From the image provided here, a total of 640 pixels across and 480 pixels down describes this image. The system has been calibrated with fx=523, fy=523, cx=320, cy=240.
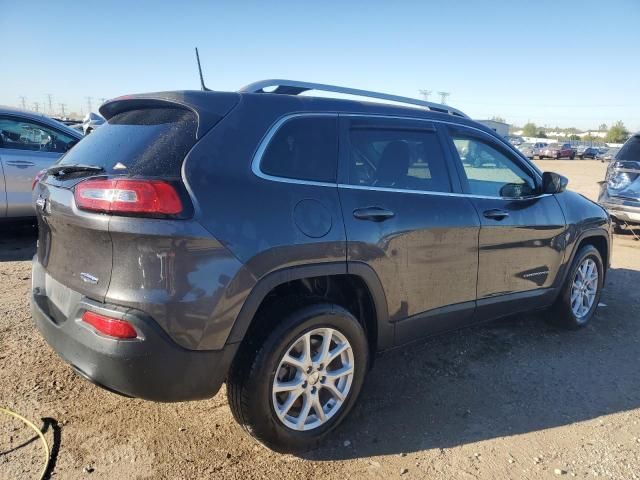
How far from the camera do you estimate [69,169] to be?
8.78 ft

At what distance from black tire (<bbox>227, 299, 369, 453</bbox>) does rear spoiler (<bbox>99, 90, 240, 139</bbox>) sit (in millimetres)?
988

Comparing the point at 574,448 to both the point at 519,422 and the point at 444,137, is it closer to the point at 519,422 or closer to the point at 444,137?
the point at 519,422

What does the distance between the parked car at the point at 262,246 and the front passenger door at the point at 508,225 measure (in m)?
0.03

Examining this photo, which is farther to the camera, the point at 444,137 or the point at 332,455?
the point at 444,137

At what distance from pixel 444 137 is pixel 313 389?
188cm

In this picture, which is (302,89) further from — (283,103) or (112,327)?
(112,327)

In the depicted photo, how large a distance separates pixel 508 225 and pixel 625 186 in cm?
633

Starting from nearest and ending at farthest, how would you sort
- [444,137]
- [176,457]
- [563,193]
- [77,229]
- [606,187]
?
[77,229] < [176,457] < [444,137] < [563,193] < [606,187]

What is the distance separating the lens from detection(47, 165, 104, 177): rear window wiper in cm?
255

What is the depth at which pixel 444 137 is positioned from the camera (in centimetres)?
354

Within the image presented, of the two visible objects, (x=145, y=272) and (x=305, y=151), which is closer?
(x=145, y=272)

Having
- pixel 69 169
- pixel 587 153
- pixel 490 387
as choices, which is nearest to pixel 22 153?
pixel 69 169

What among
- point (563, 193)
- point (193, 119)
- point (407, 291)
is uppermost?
point (193, 119)

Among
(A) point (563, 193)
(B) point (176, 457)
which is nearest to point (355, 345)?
(B) point (176, 457)
